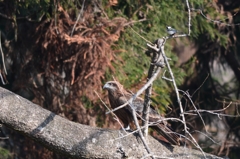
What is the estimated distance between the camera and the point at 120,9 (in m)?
6.88

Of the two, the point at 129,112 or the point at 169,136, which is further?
the point at 129,112

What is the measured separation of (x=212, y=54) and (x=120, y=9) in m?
3.24

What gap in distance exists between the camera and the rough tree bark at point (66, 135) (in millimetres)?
4375

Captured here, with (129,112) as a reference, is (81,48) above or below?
above

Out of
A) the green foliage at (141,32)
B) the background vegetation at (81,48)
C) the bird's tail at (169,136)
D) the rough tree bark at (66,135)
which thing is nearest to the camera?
the rough tree bark at (66,135)

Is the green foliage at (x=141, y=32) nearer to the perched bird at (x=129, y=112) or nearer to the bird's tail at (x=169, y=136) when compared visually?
the perched bird at (x=129, y=112)

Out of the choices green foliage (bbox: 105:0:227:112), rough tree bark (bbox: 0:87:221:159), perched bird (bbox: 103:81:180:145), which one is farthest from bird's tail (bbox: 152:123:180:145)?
green foliage (bbox: 105:0:227:112)

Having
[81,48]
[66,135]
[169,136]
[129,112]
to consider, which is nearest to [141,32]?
[81,48]

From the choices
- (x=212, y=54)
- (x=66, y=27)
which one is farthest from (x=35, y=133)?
(x=212, y=54)

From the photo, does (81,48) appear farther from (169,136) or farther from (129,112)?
(169,136)

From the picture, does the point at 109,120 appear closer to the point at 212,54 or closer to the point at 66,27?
the point at 66,27

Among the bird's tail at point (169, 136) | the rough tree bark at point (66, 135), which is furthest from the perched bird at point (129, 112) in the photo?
the rough tree bark at point (66, 135)

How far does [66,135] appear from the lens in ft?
14.4

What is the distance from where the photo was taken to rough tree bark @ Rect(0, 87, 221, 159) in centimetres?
438
